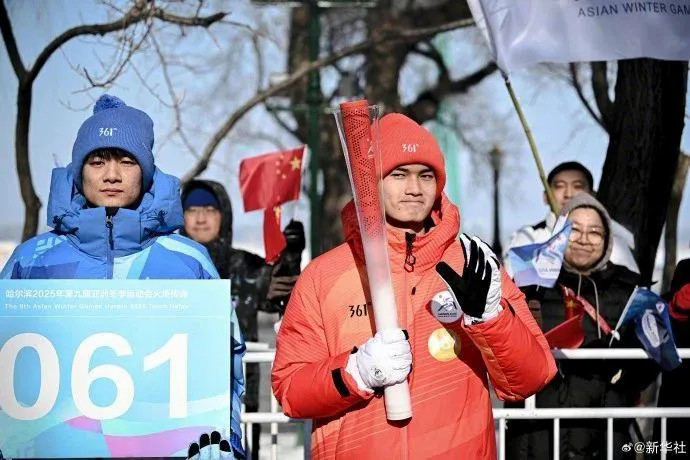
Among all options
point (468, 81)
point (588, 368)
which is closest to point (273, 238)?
point (588, 368)

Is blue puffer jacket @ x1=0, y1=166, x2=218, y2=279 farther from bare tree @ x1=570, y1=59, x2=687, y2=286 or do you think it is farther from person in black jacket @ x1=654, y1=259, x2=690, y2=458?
bare tree @ x1=570, y1=59, x2=687, y2=286

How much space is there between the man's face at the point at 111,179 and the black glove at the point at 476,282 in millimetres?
1120

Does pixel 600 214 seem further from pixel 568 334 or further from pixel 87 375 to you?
pixel 87 375

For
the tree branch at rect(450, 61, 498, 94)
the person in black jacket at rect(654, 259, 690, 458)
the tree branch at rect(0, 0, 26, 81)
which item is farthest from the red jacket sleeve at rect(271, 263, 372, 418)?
the tree branch at rect(450, 61, 498, 94)

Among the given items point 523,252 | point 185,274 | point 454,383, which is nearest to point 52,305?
point 185,274

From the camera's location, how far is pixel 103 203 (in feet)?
11.8

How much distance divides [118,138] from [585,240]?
103 inches

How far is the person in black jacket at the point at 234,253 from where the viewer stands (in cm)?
627

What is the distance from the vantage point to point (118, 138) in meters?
3.62

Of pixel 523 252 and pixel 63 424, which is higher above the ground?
pixel 523 252

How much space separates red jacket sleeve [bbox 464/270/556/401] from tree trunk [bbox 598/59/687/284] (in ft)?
13.1

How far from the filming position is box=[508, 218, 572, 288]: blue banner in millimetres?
5035

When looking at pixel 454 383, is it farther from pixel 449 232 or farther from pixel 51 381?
pixel 51 381

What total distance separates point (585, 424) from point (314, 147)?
676 cm
